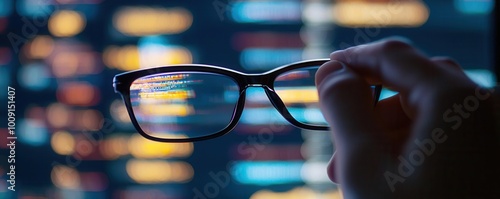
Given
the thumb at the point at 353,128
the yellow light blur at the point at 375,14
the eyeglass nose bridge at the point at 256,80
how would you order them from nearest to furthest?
1. the thumb at the point at 353,128
2. the eyeglass nose bridge at the point at 256,80
3. the yellow light blur at the point at 375,14

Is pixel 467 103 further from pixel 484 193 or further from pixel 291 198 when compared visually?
pixel 291 198

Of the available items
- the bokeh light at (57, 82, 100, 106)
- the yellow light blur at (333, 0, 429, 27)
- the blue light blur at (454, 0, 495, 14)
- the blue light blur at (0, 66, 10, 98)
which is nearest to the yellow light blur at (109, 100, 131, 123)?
the bokeh light at (57, 82, 100, 106)

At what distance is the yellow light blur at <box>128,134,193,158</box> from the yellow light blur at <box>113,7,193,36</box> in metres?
0.15

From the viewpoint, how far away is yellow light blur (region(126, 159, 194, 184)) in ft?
2.54

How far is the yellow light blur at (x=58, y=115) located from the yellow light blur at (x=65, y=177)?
0.06 meters

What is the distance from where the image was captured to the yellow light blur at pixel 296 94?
2.32 ft

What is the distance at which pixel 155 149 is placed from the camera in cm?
79

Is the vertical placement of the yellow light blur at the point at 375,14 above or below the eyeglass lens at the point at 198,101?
above

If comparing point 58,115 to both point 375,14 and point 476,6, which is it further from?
point 476,6

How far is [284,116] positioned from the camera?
70 centimetres

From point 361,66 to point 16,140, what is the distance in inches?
18.9

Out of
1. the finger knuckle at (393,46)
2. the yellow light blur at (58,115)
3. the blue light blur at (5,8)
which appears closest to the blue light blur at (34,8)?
the blue light blur at (5,8)

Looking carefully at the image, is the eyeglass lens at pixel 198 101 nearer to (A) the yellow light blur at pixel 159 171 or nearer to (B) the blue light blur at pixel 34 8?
(A) the yellow light blur at pixel 159 171

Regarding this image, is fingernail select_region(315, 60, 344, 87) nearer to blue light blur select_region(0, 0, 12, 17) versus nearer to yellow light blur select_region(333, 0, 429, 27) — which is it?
Answer: yellow light blur select_region(333, 0, 429, 27)
